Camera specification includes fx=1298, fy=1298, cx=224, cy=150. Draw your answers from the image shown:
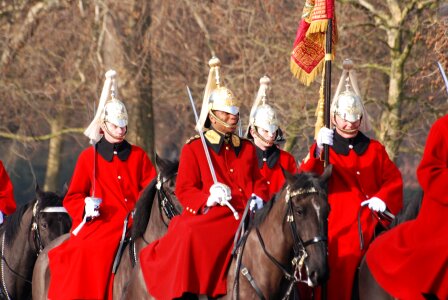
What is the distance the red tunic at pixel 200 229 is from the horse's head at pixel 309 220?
0.83m

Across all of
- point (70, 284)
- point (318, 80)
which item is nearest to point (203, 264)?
point (70, 284)

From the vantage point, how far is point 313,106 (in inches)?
760

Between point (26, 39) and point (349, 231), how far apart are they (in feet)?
42.9

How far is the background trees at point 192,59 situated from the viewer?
18234 mm

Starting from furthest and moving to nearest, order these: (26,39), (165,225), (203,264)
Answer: (26,39)
(165,225)
(203,264)

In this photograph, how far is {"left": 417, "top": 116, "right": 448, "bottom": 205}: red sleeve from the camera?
855 centimetres

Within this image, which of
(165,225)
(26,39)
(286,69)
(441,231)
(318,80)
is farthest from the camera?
(26,39)

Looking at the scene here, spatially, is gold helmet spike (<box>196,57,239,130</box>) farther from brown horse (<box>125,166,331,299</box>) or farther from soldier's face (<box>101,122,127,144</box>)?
soldier's face (<box>101,122,127,144</box>)

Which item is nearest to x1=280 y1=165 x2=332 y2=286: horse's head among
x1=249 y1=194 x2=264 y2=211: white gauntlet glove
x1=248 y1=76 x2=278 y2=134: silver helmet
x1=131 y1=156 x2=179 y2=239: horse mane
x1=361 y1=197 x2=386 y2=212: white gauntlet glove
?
x1=249 y1=194 x2=264 y2=211: white gauntlet glove

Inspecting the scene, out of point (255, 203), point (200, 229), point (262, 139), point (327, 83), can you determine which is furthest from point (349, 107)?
point (262, 139)

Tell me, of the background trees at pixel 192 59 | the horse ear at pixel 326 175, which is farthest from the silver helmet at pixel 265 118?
the background trees at pixel 192 59

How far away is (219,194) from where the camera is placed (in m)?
9.49

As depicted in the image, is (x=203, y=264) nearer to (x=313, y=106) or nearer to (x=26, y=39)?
(x=313, y=106)

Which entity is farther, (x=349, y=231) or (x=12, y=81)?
(x=12, y=81)
